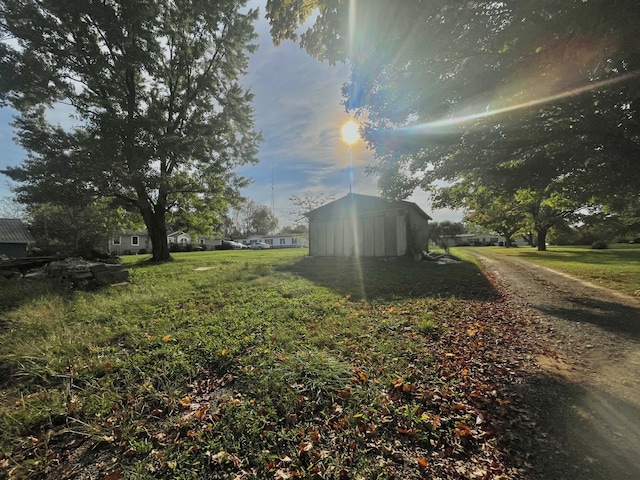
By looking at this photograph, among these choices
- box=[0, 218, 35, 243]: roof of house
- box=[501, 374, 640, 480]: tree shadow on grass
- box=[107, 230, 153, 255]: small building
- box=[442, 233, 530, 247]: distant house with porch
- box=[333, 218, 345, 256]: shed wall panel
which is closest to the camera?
box=[501, 374, 640, 480]: tree shadow on grass

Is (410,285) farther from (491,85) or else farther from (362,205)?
(362,205)

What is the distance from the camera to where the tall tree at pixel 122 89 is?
11953 mm

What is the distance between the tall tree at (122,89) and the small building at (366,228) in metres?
7.63

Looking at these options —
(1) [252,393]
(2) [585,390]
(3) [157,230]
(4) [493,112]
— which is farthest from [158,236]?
(2) [585,390]

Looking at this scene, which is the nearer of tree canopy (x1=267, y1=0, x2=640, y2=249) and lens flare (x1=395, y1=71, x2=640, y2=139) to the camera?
tree canopy (x1=267, y1=0, x2=640, y2=249)

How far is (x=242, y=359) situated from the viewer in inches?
142

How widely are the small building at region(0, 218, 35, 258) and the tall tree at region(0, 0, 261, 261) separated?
62.7 ft

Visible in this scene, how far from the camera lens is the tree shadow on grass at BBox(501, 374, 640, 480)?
2045 mm

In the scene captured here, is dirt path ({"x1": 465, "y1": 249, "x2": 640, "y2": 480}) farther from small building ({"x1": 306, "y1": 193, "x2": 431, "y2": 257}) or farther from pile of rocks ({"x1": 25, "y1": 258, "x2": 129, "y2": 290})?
small building ({"x1": 306, "y1": 193, "x2": 431, "y2": 257})

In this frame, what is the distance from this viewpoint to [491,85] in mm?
5680

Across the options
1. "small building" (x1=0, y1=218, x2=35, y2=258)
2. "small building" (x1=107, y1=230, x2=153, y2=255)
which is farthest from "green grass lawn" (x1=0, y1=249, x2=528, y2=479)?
"small building" (x1=107, y1=230, x2=153, y2=255)

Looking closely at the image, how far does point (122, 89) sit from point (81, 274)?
10997mm

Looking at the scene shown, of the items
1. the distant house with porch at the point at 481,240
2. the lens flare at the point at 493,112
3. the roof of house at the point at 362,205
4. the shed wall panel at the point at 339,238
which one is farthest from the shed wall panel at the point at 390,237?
the distant house with porch at the point at 481,240

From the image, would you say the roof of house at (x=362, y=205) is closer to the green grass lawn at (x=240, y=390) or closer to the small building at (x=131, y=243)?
the green grass lawn at (x=240, y=390)
